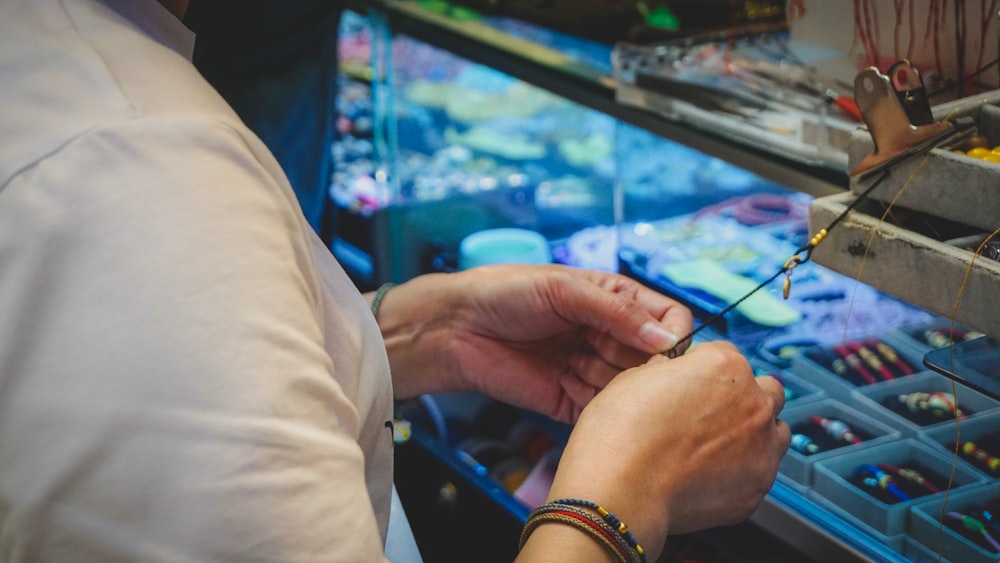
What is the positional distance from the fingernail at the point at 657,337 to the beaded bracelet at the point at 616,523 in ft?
1.17

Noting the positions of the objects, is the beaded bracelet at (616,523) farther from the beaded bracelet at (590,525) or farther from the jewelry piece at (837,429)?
the jewelry piece at (837,429)

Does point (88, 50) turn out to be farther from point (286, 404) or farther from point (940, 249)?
point (940, 249)

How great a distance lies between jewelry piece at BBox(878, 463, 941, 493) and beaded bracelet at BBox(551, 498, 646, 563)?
55 cm

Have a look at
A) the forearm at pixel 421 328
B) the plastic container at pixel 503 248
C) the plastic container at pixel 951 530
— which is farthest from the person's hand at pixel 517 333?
the plastic container at pixel 503 248

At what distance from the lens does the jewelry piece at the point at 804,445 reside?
54.2 inches

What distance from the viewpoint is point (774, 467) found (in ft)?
3.61

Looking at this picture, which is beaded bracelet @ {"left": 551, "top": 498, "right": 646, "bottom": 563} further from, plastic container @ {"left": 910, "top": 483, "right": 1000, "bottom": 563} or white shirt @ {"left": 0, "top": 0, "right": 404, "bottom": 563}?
plastic container @ {"left": 910, "top": 483, "right": 1000, "bottom": 563}

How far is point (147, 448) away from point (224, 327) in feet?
0.30


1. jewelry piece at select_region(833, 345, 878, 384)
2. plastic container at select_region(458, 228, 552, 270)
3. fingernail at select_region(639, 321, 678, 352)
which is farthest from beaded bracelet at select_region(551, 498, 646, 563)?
plastic container at select_region(458, 228, 552, 270)

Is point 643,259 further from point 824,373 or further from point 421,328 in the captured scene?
point 421,328

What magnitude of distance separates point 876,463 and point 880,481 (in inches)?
1.7

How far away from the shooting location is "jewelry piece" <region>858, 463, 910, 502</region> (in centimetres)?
128

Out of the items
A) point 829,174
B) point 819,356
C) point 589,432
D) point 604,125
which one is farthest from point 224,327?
point 604,125

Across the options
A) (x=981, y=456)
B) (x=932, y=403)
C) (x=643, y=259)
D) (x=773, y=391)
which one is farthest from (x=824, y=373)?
(x=643, y=259)
